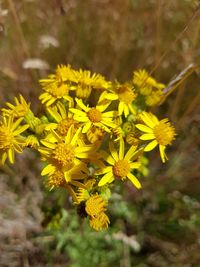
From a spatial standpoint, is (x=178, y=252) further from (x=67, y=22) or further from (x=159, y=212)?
(x=67, y=22)

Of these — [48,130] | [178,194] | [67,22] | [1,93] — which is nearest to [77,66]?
[67,22]

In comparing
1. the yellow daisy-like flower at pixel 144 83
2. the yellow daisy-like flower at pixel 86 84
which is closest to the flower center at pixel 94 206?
the yellow daisy-like flower at pixel 86 84

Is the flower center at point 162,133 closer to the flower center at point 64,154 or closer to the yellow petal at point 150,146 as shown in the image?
the yellow petal at point 150,146

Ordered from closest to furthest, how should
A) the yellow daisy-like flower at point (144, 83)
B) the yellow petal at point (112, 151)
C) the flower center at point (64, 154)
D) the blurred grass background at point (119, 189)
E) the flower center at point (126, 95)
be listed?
the flower center at point (64, 154) → the yellow petal at point (112, 151) → the flower center at point (126, 95) → the yellow daisy-like flower at point (144, 83) → the blurred grass background at point (119, 189)

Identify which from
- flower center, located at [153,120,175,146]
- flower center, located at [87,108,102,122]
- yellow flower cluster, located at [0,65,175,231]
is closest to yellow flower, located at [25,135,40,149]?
yellow flower cluster, located at [0,65,175,231]

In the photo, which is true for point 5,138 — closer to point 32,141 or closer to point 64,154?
point 32,141

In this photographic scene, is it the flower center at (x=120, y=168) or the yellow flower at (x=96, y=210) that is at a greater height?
the flower center at (x=120, y=168)

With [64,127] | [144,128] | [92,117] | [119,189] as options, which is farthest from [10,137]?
[119,189]
